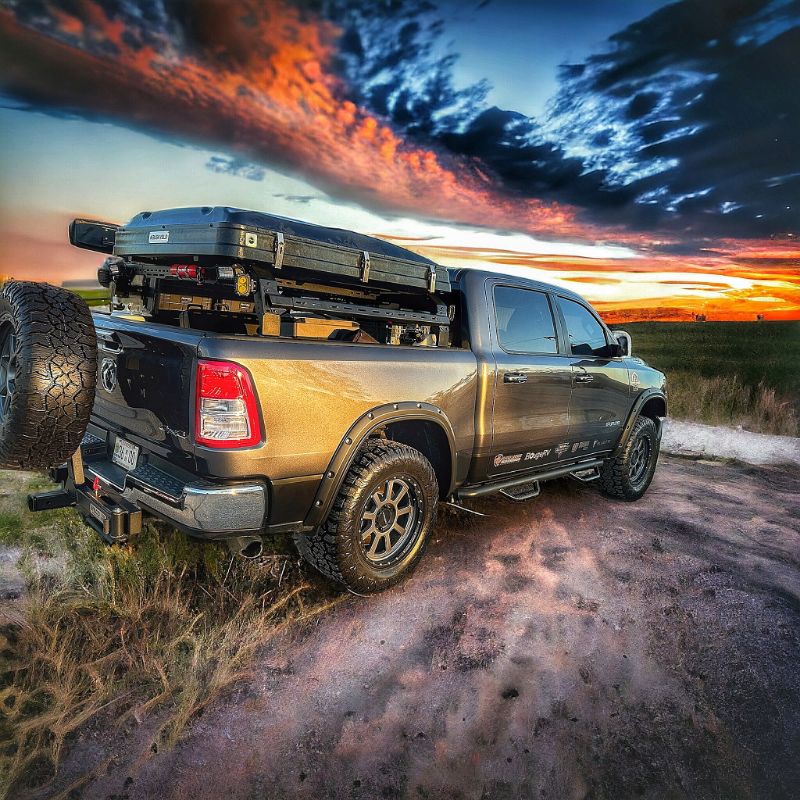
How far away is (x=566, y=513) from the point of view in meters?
5.10

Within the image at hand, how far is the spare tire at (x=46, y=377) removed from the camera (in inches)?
103

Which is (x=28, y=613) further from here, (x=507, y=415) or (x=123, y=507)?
(x=507, y=415)

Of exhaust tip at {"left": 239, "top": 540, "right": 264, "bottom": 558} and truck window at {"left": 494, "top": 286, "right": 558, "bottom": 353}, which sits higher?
truck window at {"left": 494, "top": 286, "right": 558, "bottom": 353}

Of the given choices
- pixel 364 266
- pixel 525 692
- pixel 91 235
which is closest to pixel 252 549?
pixel 525 692

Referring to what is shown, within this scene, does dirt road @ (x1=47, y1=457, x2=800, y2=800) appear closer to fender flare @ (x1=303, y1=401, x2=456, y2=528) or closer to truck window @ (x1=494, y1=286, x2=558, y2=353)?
fender flare @ (x1=303, y1=401, x2=456, y2=528)

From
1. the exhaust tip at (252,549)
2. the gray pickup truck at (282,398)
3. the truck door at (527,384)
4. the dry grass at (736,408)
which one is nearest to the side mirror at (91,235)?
the gray pickup truck at (282,398)

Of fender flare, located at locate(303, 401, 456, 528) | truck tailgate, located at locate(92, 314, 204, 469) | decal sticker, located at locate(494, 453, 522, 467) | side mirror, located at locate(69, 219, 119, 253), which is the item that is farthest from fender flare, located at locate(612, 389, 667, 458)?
side mirror, located at locate(69, 219, 119, 253)

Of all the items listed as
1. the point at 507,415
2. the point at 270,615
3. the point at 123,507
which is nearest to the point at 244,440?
the point at 123,507

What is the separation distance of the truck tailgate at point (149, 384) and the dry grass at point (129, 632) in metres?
0.82

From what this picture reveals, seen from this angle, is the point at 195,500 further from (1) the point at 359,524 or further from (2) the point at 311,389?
(1) the point at 359,524

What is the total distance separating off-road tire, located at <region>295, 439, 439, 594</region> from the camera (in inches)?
121

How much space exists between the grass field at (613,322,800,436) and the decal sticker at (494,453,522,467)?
25.6ft

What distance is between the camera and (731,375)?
640 inches

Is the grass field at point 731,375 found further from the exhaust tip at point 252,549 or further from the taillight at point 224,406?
the taillight at point 224,406
